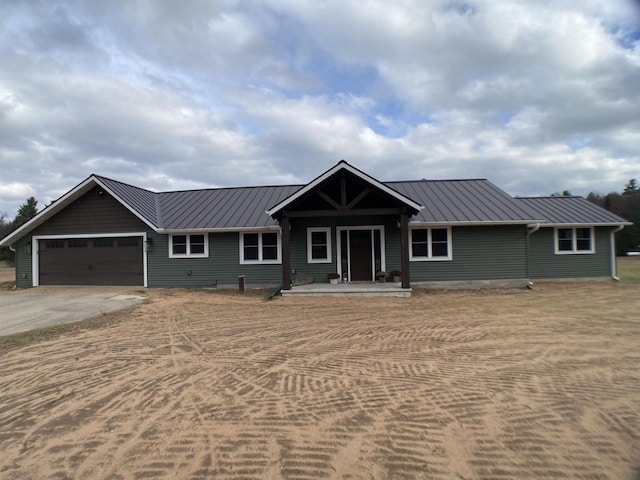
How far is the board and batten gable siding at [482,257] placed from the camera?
1455cm

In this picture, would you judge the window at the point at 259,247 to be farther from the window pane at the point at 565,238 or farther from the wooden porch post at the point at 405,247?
the window pane at the point at 565,238

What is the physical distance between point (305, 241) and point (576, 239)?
11.9 meters

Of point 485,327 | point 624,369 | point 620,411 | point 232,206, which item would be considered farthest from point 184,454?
point 232,206

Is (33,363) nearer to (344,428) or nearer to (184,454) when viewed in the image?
(184,454)

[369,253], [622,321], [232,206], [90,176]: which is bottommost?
[622,321]

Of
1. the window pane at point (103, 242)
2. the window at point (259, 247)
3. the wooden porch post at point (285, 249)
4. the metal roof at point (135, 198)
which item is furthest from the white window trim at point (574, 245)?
the window pane at point (103, 242)

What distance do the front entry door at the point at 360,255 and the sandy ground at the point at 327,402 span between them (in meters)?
6.96

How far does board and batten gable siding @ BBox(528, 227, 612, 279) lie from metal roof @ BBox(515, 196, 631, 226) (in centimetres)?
78

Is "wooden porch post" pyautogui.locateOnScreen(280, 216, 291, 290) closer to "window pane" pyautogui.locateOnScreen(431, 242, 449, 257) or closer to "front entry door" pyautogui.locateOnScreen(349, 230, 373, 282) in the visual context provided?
"front entry door" pyautogui.locateOnScreen(349, 230, 373, 282)

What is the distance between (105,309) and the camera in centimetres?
1038

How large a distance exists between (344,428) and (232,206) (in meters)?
14.5

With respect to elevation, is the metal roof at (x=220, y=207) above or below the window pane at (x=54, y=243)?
above

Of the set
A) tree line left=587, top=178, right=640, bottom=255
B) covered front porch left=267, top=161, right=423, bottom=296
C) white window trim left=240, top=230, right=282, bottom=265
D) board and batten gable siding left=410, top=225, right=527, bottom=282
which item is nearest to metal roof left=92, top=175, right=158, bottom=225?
white window trim left=240, top=230, right=282, bottom=265

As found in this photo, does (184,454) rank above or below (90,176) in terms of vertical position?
below
